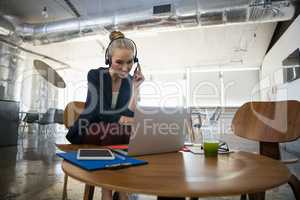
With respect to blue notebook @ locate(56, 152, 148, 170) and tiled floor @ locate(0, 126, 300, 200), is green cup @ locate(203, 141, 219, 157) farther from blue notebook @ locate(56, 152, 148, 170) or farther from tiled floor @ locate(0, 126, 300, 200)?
tiled floor @ locate(0, 126, 300, 200)

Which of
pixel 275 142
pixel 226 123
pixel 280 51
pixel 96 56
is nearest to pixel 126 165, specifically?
pixel 275 142

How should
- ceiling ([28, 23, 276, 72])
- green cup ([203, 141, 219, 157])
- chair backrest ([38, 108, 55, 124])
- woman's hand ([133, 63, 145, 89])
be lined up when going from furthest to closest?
ceiling ([28, 23, 276, 72]), chair backrest ([38, 108, 55, 124]), woman's hand ([133, 63, 145, 89]), green cup ([203, 141, 219, 157])

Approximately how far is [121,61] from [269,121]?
3.53 ft

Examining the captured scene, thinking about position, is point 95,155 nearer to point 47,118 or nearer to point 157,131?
point 157,131

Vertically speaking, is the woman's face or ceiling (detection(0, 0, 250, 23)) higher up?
ceiling (detection(0, 0, 250, 23))

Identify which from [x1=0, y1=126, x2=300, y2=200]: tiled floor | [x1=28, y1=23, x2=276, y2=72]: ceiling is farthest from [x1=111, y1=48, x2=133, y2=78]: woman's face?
[x1=28, y1=23, x2=276, y2=72]: ceiling

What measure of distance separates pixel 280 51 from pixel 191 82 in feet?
16.1

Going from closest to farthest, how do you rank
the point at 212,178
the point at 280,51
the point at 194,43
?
the point at 212,178 < the point at 280,51 < the point at 194,43

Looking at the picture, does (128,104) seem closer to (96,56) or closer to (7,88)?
(7,88)

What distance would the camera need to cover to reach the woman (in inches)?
46.7

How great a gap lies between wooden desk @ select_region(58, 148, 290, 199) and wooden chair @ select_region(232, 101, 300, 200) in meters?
0.69

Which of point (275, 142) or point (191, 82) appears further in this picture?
point (191, 82)

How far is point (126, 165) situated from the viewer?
2.22ft

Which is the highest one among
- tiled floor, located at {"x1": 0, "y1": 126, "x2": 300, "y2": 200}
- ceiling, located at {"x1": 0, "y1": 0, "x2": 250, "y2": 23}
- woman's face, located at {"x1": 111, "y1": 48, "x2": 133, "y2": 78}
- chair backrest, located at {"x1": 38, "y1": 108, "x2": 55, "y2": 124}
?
ceiling, located at {"x1": 0, "y1": 0, "x2": 250, "y2": 23}
